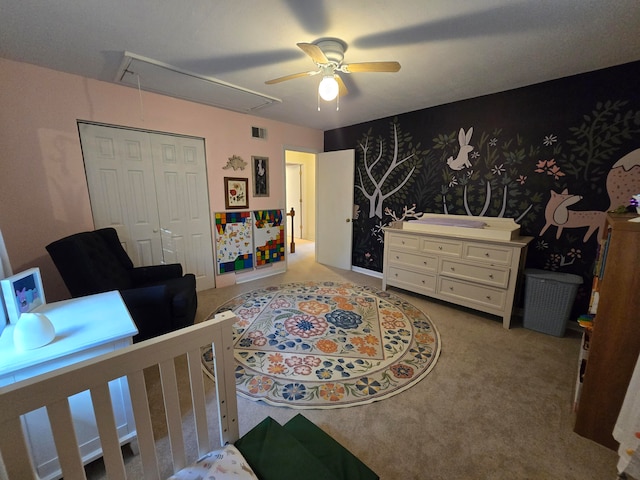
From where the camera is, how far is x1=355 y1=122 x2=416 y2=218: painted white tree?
3.64 metres

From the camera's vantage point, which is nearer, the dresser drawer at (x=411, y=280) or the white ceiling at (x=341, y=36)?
the white ceiling at (x=341, y=36)

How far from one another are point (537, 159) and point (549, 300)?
1.39 meters

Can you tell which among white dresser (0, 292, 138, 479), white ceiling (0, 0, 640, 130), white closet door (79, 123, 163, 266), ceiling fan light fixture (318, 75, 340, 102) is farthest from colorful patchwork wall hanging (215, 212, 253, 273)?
ceiling fan light fixture (318, 75, 340, 102)

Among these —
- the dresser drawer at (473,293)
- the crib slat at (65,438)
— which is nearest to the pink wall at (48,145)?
the crib slat at (65,438)

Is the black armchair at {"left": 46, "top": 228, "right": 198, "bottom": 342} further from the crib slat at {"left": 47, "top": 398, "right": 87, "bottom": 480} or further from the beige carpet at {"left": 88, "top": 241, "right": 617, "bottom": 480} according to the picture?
the crib slat at {"left": 47, "top": 398, "right": 87, "bottom": 480}

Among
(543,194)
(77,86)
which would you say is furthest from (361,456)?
(77,86)

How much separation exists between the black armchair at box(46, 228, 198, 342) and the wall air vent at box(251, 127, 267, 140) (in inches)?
83.4

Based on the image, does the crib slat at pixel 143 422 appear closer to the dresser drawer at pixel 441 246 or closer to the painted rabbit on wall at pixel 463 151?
the dresser drawer at pixel 441 246

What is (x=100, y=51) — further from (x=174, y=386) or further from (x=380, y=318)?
(x=380, y=318)

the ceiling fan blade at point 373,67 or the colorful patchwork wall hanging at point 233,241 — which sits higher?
the ceiling fan blade at point 373,67

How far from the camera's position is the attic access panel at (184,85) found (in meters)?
2.19

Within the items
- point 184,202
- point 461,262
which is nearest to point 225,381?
point 461,262

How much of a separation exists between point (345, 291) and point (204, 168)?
242cm

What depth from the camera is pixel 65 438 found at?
0.74 metres
